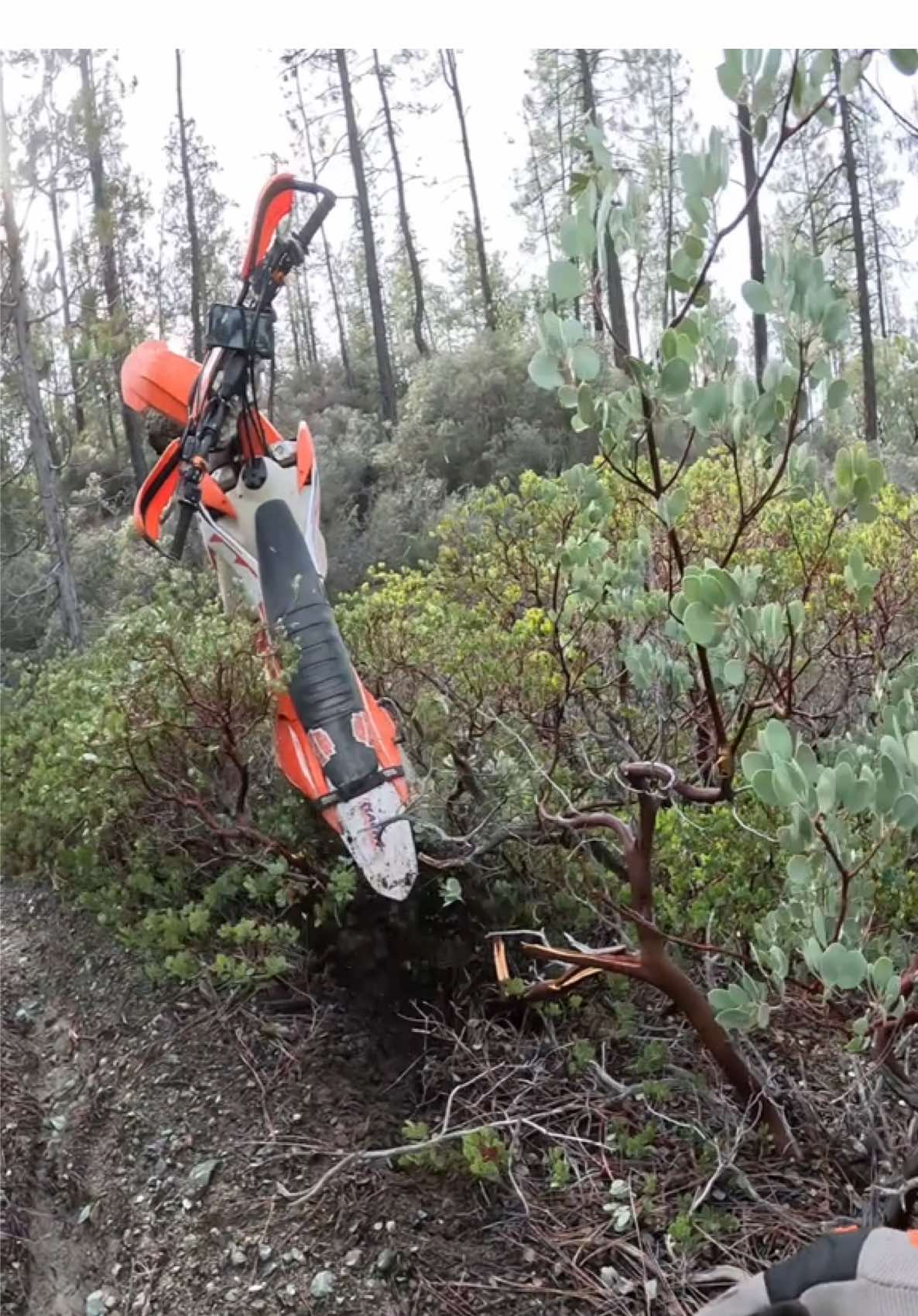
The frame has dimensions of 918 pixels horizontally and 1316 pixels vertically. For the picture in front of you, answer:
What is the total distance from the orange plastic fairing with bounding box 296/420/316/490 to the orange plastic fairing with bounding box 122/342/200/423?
0.15 m

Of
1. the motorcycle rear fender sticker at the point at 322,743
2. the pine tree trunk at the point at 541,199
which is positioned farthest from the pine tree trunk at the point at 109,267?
the pine tree trunk at the point at 541,199

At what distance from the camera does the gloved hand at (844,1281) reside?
845 mm

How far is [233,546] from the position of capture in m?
1.46

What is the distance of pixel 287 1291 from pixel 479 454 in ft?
4.08

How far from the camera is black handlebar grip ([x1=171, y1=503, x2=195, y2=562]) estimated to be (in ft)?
4.75

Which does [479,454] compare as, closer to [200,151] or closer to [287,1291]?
[200,151]

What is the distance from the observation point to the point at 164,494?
1.45 meters

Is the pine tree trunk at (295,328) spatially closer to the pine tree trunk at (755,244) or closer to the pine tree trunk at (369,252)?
the pine tree trunk at (369,252)

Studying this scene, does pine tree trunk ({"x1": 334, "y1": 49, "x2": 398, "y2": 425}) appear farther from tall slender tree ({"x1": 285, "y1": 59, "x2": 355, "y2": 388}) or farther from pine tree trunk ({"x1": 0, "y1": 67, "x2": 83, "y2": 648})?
pine tree trunk ({"x1": 0, "y1": 67, "x2": 83, "y2": 648})

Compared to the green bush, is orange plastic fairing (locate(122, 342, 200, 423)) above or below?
above

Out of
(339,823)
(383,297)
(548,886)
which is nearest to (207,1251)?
(339,823)

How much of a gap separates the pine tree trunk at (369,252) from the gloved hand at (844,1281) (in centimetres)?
119

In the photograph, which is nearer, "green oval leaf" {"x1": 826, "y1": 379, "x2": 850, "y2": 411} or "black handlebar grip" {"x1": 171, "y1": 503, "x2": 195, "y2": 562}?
"green oval leaf" {"x1": 826, "y1": 379, "x2": 850, "y2": 411}

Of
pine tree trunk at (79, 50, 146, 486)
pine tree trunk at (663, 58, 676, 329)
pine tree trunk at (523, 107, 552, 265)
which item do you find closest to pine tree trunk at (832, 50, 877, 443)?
pine tree trunk at (663, 58, 676, 329)
